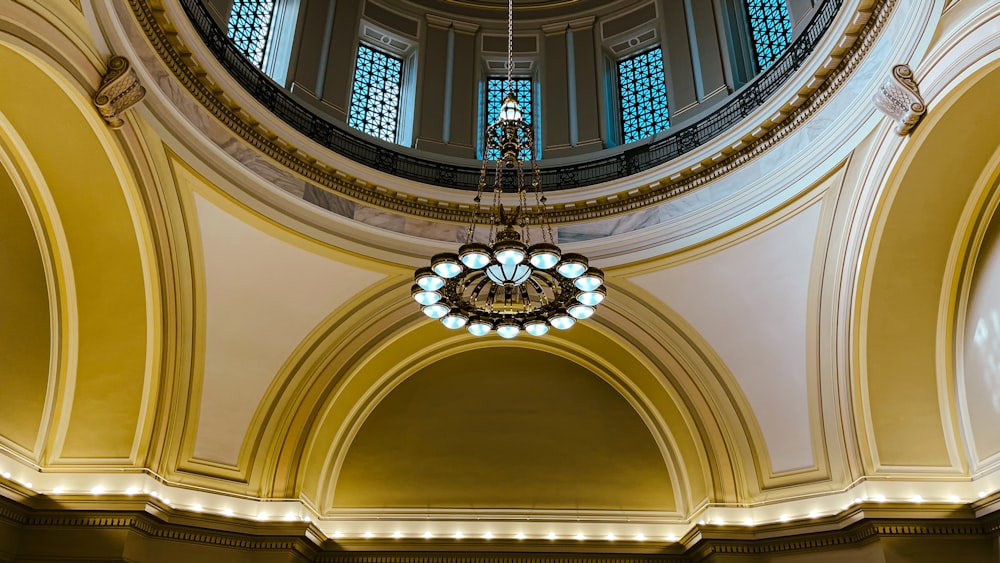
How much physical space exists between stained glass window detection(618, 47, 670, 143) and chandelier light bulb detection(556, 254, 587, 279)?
5.99 meters

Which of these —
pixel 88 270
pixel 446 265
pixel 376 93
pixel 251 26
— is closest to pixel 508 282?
pixel 446 265

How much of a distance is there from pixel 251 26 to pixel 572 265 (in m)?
7.16

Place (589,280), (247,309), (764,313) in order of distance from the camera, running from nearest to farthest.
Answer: (589,280), (247,309), (764,313)

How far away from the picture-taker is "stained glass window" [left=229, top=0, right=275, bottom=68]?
35.2 feet

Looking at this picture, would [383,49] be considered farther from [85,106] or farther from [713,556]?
[713,556]

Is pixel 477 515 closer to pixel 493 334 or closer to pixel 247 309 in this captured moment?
pixel 493 334

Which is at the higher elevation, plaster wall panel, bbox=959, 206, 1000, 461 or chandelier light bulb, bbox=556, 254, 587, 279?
plaster wall panel, bbox=959, 206, 1000, 461

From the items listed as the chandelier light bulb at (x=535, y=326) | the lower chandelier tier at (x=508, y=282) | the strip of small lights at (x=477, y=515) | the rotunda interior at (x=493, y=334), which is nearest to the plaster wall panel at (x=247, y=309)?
the rotunda interior at (x=493, y=334)

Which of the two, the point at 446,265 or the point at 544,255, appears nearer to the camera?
the point at 544,255

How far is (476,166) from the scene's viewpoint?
11648mm

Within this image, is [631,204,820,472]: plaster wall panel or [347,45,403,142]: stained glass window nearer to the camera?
[631,204,820,472]: plaster wall panel

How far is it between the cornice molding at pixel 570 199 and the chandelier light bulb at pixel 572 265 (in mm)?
4361

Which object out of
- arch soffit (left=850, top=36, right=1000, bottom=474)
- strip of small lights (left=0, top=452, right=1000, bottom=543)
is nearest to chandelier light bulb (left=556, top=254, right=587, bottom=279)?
arch soffit (left=850, top=36, right=1000, bottom=474)

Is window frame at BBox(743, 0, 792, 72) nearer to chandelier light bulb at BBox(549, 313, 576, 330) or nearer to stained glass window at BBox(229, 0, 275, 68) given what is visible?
chandelier light bulb at BBox(549, 313, 576, 330)
